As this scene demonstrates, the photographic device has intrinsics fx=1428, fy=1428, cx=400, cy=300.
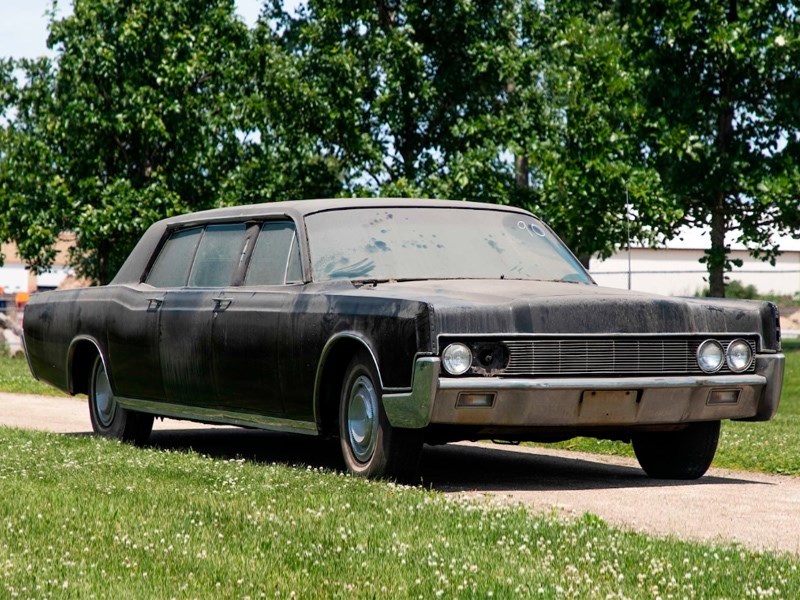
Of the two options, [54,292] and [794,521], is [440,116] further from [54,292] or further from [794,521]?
[794,521]

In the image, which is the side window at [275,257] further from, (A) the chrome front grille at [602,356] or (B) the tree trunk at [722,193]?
(B) the tree trunk at [722,193]

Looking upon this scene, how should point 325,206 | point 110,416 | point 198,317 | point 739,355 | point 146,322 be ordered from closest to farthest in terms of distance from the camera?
point 739,355, point 325,206, point 198,317, point 146,322, point 110,416

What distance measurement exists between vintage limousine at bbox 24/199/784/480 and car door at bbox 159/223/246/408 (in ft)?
0.05

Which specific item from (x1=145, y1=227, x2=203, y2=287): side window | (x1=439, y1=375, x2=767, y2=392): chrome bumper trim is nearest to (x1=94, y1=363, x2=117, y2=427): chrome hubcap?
(x1=145, y1=227, x2=203, y2=287): side window

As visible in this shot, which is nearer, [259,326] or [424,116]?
[259,326]

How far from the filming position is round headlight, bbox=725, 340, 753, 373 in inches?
336

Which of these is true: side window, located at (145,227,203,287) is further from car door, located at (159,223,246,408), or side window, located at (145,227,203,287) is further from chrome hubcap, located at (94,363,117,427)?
chrome hubcap, located at (94,363,117,427)

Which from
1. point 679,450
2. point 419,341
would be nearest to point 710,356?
point 679,450

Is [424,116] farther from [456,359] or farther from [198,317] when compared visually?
[456,359]

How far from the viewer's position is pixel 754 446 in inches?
456

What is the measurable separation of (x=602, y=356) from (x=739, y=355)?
1051 mm

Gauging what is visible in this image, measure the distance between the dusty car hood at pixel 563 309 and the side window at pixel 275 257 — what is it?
0.86 metres

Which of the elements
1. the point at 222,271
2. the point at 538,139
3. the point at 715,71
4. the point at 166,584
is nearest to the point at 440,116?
the point at 538,139

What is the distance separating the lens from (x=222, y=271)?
398 inches
